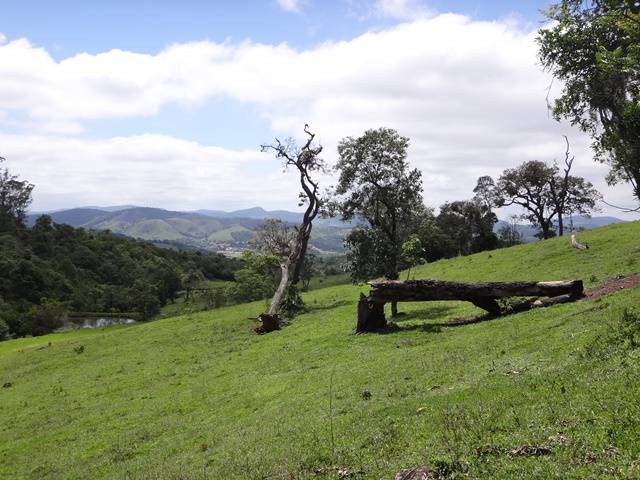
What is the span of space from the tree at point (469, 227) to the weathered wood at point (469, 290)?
2769 inches

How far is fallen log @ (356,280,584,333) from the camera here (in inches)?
961

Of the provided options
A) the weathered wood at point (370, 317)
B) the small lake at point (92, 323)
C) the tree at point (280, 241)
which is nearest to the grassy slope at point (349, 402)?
the weathered wood at point (370, 317)

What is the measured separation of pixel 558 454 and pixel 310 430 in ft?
23.8

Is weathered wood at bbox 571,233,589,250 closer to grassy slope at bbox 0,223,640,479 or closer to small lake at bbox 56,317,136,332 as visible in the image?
grassy slope at bbox 0,223,640,479

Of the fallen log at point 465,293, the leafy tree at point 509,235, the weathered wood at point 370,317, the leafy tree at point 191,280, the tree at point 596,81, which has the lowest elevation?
the leafy tree at point 191,280

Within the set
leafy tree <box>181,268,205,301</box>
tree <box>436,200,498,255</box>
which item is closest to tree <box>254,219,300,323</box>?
tree <box>436,200,498,255</box>

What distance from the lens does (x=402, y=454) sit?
991cm

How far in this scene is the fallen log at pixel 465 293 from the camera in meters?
24.4

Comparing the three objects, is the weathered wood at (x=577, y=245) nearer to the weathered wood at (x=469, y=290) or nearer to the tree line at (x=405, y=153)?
the tree line at (x=405, y=153)

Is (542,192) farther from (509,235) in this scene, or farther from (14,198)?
(14,198)

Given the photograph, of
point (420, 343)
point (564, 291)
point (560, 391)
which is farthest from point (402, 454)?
point (564, 291)

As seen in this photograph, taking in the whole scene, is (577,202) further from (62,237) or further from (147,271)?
(62,237)

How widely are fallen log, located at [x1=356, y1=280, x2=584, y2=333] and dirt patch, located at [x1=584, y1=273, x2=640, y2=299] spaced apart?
795mm

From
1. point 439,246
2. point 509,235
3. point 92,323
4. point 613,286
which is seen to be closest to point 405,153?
point 613,286
